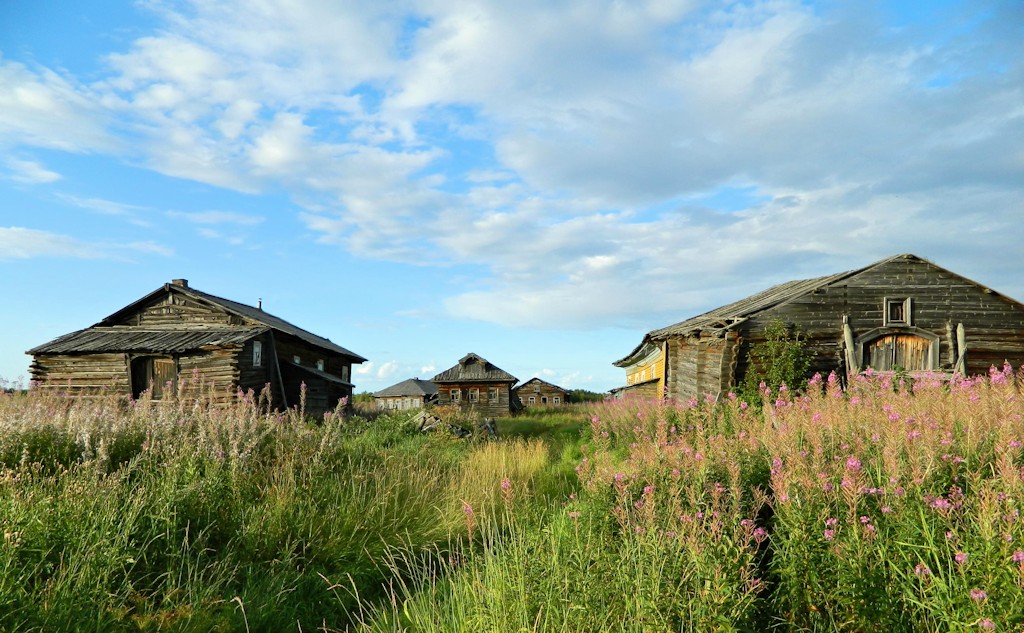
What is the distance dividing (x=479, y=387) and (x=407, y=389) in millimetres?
13283

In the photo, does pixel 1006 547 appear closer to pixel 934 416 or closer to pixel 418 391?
pixel 934 416

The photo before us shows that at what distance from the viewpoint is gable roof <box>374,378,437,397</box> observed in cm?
5119

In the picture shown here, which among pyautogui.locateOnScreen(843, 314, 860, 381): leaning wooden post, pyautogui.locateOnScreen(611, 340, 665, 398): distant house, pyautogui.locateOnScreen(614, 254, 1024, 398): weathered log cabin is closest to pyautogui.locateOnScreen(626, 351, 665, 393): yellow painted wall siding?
pyautogui.locateOnScreen(611, 340, 665, 398): distant house

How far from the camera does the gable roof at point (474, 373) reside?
3991 centimetres

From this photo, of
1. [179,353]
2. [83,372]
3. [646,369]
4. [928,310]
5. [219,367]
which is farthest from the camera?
[646,369]

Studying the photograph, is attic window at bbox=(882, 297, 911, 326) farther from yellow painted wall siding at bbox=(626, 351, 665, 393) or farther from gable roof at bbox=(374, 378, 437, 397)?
gable roof at bbox=(374, 378, 437, 397)

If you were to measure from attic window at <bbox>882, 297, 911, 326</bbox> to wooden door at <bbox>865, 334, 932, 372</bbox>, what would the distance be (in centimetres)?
39

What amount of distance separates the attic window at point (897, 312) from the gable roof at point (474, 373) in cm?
2434

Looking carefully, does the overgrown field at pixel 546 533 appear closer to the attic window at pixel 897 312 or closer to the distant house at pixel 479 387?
the attic window at pixel 897 312

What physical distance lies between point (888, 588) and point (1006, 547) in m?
0.62

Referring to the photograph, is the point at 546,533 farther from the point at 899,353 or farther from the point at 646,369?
the point at 646,369

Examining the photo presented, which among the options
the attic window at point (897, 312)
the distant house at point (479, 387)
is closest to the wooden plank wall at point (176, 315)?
the distant house at point (479, 387)

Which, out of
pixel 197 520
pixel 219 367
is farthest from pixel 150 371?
pixel 197 520

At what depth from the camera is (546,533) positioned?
16.5ft
